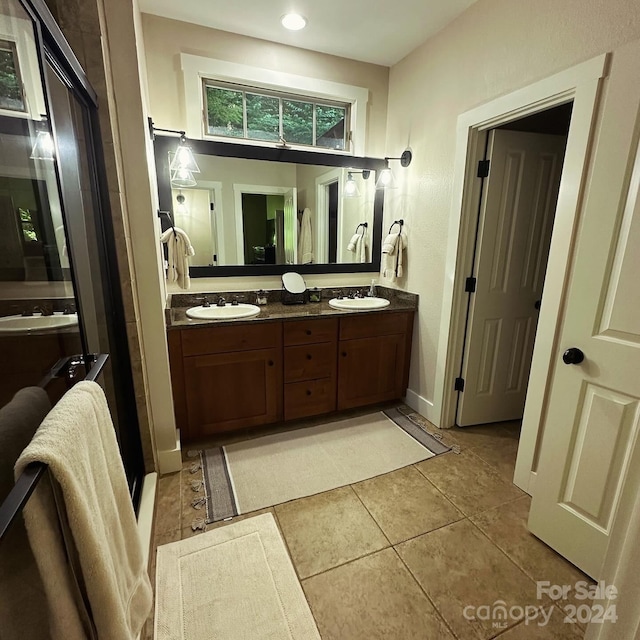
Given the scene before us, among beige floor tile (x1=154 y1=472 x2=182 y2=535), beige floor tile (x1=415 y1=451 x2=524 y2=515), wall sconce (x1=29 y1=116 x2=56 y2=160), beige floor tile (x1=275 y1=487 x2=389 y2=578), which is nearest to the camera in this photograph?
wall sconce (x1=29 y1=116 x2=56 y2=160)

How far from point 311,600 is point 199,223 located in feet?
7.34

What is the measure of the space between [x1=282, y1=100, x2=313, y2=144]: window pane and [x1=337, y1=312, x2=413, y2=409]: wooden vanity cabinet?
1429 millimetres

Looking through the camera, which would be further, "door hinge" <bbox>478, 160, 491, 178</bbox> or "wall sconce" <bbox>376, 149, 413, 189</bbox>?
"wall sconce" <bbox>376, 149, 413, 189</bbox>

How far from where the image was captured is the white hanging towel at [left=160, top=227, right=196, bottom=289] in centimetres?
214

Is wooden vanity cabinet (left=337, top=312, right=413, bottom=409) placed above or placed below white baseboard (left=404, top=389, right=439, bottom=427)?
above

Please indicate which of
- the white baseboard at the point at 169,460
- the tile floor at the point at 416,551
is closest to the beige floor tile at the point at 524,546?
the tile floor at the point at 416,551

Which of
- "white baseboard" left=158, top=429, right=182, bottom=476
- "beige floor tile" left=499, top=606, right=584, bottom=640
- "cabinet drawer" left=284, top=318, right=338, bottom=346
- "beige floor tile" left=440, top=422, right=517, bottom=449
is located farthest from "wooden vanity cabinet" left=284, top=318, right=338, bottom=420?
"beige floor tile" left=499, top=606, right=584, bottom=640

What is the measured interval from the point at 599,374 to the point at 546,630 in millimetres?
956

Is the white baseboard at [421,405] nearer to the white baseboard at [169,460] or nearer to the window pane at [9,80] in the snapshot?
the white baseboard at [169,460]

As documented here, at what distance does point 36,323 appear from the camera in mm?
1044

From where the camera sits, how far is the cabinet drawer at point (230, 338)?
6.79 ft

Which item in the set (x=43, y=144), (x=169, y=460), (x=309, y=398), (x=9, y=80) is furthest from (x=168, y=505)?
(x=9, y=80)

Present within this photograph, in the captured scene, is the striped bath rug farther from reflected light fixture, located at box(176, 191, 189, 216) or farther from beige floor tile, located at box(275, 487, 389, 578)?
reflected light fixture, located at box(176, 191, 189, 216)

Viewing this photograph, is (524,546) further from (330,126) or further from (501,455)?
(330,126)
